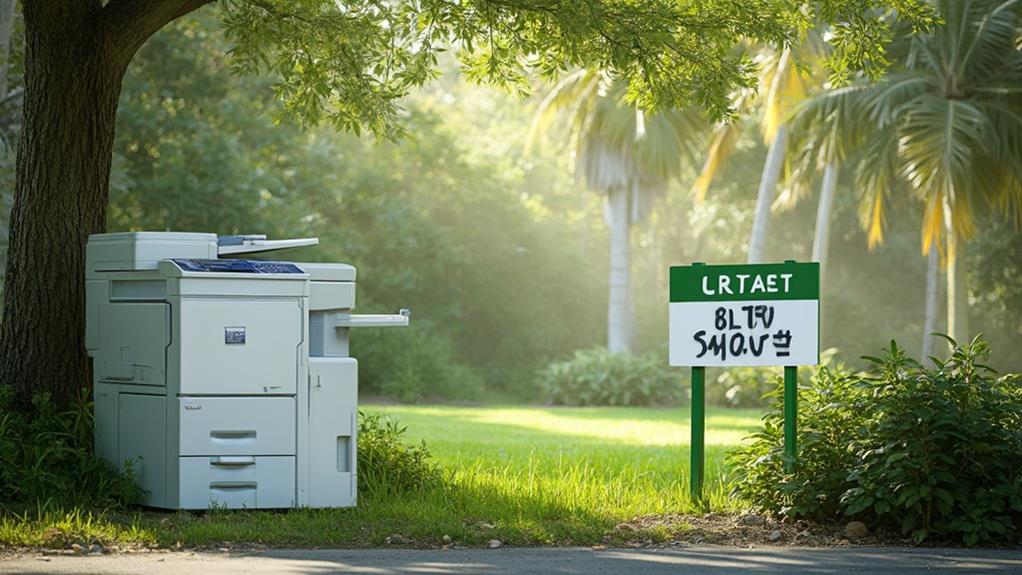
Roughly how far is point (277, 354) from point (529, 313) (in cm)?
3003

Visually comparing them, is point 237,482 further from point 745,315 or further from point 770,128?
point 770,128

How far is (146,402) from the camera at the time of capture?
951 cm

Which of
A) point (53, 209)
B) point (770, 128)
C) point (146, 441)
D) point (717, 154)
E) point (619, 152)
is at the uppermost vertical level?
point (619, 152)

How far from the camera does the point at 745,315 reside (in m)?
9.74

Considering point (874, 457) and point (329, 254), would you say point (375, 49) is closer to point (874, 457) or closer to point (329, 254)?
point (874, 457)

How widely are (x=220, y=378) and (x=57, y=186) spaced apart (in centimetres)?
246

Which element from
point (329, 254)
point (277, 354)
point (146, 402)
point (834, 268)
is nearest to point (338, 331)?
point (277, 354)

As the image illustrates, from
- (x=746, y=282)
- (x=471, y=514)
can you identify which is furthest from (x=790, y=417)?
(x=471, y=514)

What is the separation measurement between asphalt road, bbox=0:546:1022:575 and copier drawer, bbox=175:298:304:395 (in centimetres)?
157

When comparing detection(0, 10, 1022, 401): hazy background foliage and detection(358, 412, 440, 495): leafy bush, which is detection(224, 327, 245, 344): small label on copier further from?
detection(0, 10, 1022, 401): hazy background foliage

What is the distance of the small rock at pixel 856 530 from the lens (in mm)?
8812

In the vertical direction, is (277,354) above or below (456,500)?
above

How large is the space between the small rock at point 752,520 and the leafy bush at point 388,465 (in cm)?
250

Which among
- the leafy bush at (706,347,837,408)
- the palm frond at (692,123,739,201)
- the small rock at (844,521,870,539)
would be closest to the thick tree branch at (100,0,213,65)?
the small rock at (844,521,870,539)
